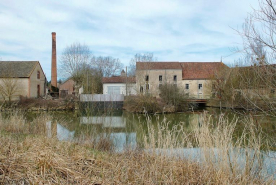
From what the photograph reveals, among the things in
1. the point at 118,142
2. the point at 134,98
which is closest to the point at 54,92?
the point at 134,98

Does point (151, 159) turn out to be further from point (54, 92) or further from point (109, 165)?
point (54, 92)

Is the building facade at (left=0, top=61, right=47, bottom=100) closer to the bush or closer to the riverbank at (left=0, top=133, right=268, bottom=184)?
the bush

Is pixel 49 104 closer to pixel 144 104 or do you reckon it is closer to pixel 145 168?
→ pixel 144 104

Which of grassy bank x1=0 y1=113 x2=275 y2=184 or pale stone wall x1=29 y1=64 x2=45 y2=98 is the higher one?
pale stone wall x1=29 y1=64 x2=45 y2=98

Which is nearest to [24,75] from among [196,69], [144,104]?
Result: [144,104]

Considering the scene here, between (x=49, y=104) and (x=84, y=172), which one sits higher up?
(x=49, y=104)

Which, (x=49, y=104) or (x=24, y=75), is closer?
(x=49, y=104)

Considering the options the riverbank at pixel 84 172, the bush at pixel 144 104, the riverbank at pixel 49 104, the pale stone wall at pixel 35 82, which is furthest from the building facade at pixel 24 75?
the riverbank at pixel 84 172

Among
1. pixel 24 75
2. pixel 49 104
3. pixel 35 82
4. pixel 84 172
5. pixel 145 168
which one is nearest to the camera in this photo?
pixel 84 172

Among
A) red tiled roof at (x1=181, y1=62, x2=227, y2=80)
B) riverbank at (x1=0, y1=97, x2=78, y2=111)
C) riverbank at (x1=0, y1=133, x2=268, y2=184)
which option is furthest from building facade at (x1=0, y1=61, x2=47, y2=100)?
riverbank at (x1=0, y1=133, x2=268, y2=184)

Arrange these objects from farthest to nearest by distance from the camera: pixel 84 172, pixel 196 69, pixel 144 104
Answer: pixel 196 69 < pixel 144 104 < pixel 84 172

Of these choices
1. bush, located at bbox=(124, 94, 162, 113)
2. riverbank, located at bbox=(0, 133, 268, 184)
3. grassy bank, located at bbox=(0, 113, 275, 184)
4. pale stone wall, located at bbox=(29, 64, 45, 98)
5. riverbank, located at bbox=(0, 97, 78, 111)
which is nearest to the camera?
riverbank, located at bbox=(0, 133, 268, 184)

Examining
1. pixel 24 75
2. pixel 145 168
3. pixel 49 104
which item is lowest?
pixel 145 168

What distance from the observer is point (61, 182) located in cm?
330
